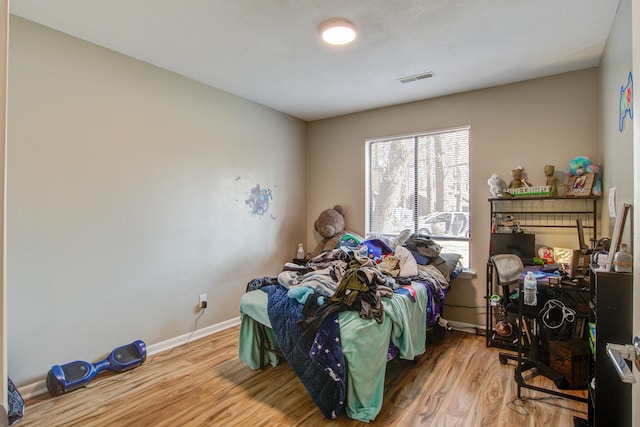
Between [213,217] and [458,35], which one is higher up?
[458,35]

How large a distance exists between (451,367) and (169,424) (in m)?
2.10

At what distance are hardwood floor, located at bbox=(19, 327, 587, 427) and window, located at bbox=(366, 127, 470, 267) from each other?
1441mm

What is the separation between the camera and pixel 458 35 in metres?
2.39

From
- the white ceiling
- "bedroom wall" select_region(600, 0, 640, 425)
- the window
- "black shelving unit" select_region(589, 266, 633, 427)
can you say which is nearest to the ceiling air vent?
the white ceiling

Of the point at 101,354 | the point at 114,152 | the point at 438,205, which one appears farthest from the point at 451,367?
the point at 114,152

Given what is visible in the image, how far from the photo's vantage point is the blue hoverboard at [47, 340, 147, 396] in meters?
2.27

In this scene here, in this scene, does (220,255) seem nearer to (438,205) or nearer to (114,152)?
(114,152)

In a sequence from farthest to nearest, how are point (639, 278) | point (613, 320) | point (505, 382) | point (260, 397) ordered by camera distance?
point (505, 382) < point (260, 397) < point (613, 320) < point (639, 278)

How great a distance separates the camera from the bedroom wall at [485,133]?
118 inches

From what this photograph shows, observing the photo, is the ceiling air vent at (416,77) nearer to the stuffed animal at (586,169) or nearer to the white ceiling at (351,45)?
the white ceiling at (351,45)

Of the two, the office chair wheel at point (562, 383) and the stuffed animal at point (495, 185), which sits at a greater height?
the stuffed animal at point (495, 185)

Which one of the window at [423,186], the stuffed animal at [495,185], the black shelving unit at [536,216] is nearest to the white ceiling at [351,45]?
the window at [423,186]

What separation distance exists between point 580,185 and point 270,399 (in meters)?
3.03

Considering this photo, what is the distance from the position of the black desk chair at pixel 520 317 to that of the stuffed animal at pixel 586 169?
2.76 feet
